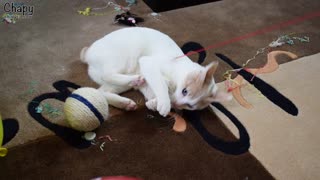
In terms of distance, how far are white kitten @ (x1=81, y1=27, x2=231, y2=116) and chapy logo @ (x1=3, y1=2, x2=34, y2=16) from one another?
0.68 meters

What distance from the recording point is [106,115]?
4.06 ft

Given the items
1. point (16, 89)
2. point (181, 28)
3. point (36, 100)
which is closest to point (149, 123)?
point (36, 100)

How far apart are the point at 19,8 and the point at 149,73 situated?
107 cm

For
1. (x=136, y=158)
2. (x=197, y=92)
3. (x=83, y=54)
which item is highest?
(x=197, y=92)

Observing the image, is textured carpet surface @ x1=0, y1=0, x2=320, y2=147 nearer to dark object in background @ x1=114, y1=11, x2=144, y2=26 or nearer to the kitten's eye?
dark object in background @ x1=114, y1=11, x2=144, y2=26

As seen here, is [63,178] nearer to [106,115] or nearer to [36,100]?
[106,115]

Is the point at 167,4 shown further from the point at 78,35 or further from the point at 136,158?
the point at 136,158

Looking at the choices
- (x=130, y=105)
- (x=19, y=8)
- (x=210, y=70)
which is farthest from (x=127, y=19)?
(x=210, y=70)

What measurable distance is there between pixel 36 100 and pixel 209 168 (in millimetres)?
723

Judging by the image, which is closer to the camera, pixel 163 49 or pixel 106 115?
pixel 106 115

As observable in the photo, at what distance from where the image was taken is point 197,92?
4.17 feet

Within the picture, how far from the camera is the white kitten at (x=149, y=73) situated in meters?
1.29

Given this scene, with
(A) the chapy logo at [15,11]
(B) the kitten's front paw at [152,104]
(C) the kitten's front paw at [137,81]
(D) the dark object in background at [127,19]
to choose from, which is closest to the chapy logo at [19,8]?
(A) the chapy logo at [15,11]

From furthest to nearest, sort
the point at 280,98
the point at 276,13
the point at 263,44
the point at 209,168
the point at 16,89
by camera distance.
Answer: the point at 276,13, the point at 263,44, the point at 280,98, the point at 16,89, the point at 209,168
